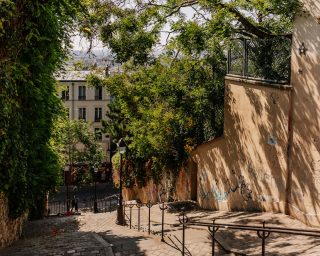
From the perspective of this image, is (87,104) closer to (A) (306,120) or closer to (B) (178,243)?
(A) (306,120)

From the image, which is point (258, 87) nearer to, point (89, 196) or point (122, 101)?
point (122, 101)

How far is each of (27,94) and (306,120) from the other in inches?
292

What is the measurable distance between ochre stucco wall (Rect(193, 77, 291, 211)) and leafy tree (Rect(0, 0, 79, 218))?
19.6ft

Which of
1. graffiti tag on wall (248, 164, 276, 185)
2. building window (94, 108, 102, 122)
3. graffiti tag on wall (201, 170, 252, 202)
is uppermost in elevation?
building window (94, 108, 102, 122)

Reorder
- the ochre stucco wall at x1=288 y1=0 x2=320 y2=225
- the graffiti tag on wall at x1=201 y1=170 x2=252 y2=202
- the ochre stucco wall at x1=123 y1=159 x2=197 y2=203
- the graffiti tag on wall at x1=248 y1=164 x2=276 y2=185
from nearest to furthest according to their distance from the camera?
the ochre stucco wall at x1=288 y1=0 x2=320 y2=225 → the graffiti tag on wall at x1=248 y1=164 x2=276 y2=185 → the graffiti tag on wall at x1=201 y1=170 x2=252 y2=202 → the ochre stucco wall at x1=123 y1=159 x2=197 y2=203

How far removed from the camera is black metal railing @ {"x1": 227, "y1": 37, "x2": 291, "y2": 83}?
36.3 feet

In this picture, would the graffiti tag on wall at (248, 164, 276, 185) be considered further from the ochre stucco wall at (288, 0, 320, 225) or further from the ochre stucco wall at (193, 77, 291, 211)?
the ochre stucco wall at (288, 0, 320, 225)

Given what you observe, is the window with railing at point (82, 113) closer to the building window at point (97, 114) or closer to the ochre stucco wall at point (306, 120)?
the building window at point (97, 114)

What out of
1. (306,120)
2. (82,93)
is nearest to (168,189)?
(306,120)

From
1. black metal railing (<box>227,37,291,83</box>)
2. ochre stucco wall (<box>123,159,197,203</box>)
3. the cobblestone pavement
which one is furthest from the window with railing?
the cobblestone pavement

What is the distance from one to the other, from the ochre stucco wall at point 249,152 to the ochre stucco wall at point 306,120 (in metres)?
0.43

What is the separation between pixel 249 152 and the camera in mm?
12797

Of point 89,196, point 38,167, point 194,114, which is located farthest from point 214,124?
point 89,196

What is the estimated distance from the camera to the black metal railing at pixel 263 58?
11.1 meters
